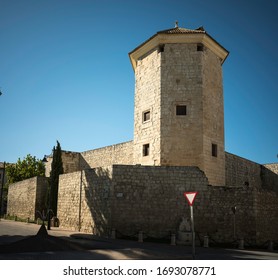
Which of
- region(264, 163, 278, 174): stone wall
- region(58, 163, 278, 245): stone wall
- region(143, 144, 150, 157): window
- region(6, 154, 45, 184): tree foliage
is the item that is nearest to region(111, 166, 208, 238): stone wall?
region(58, 163, 278, 245): stone wall

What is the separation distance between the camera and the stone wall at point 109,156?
79.0 ft

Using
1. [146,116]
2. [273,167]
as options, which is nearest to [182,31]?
[146,116]

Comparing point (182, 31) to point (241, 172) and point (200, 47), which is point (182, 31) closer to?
point (200, 47)

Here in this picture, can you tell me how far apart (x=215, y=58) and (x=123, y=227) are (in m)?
11.8

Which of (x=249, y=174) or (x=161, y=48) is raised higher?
(x=161, y=48)

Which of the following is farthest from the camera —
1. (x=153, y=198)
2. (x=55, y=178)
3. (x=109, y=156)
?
(x=109, y=156)

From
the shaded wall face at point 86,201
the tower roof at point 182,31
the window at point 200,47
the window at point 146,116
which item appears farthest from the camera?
the window at point 146,116

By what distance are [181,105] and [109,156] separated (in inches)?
458

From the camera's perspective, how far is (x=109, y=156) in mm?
26531

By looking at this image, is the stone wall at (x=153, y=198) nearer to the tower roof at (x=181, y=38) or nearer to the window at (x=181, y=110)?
the window at (x=181, y=110)

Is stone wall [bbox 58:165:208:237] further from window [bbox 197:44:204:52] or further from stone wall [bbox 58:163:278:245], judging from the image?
window [bbox 197:44:204:52]

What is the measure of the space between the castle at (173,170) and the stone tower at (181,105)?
56 millimetres

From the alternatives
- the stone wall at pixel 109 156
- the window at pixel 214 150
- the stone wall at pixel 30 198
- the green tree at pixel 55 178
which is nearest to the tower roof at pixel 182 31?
the window at pixel 214 150

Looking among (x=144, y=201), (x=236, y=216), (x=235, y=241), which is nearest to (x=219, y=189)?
(x=236, y=216)
